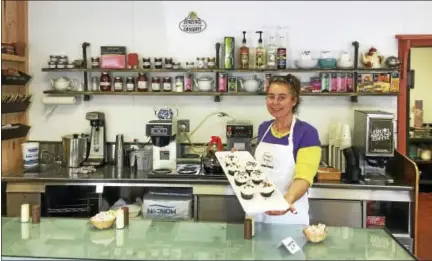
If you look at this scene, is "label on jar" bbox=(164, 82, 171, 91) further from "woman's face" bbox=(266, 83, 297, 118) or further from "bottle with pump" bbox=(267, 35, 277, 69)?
"woman's face" bbox=(266, 83, 297, 118)

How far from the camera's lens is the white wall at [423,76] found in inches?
156

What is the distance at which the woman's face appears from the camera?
2.34 m

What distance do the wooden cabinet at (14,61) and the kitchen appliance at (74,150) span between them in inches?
15.1

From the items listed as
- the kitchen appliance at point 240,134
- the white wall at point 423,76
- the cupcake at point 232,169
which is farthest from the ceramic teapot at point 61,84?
the white wall at point 423,76

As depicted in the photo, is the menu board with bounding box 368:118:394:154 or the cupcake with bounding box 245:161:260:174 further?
the menu board with bounding box 368:118:394:154

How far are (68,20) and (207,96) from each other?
124cm

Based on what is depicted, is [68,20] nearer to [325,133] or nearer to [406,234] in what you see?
[325,133]

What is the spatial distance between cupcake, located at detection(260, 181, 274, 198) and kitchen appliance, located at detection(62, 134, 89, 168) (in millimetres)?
2094

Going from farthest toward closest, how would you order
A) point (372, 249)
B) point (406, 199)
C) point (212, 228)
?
point (406, 199)
point (212, 228)
point (372, 249)

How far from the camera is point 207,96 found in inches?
149

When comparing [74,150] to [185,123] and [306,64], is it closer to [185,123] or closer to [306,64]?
[185,123]

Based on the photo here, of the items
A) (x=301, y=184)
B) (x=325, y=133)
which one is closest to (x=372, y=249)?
(x=301, y=184)

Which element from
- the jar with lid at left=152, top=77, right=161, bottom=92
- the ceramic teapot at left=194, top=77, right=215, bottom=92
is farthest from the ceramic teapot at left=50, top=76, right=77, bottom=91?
the ceramic teapot at left=194, top=77, right=215, bottom=92

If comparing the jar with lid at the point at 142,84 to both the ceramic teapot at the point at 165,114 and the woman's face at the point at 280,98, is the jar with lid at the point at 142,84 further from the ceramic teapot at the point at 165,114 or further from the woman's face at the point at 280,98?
the woman's face at the point at 280,98
